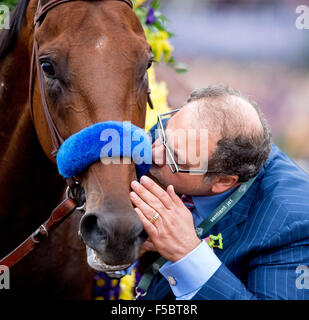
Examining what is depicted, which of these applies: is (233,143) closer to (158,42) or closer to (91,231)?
(91,231)

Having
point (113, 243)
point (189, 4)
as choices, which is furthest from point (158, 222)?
point (189, 4)

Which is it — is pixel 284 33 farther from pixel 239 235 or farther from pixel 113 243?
pixel 113 243

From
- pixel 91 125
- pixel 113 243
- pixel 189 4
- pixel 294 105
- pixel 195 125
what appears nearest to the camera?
pixel 113 243

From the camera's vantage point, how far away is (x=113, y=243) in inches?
55.5

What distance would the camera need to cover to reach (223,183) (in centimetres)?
202

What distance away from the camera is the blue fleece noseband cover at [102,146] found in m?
1.50

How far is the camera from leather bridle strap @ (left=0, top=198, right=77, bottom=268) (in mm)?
1787

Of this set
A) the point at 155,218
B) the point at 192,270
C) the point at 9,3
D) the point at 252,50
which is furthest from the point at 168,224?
the point at 252,50

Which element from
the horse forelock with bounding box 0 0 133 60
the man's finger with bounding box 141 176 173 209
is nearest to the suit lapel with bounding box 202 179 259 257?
the man's finger with bounding box 141 176 173 209

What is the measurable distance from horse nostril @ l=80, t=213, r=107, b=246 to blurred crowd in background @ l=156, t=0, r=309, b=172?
8.06 m

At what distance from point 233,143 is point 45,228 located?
0.93 metres

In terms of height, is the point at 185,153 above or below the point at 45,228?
above

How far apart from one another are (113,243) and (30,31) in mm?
1132
